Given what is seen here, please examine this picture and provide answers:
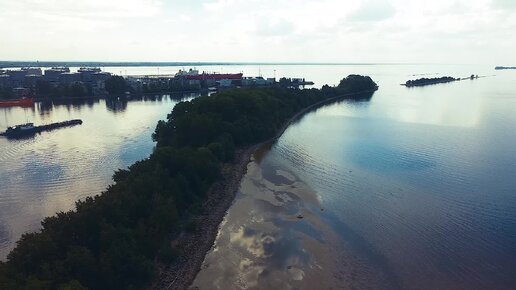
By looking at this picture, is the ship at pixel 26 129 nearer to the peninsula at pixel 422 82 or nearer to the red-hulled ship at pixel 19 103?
the red-hulled ship at pixel 19 103

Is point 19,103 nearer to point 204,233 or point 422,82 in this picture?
point 204,233

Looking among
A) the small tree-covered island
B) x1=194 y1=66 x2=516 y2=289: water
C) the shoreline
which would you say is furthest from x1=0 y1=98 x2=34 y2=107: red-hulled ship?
the shoreline

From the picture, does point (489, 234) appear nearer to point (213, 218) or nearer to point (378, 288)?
point (378, 288)

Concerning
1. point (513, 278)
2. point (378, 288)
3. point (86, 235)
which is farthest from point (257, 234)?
point (513, 278)

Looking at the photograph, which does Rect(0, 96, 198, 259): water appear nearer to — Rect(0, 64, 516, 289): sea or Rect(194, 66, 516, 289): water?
Rect(0, 64, 516, 289): sea

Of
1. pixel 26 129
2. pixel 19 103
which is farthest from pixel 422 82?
pixel 26 129

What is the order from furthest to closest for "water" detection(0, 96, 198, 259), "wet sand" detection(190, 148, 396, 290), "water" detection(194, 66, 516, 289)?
1. "water" detection(0, 96, 198, 259)
2. "water" detection(194, 66, 516, 289)
3. "wet sand" detection(190, 148, 396, 290)
